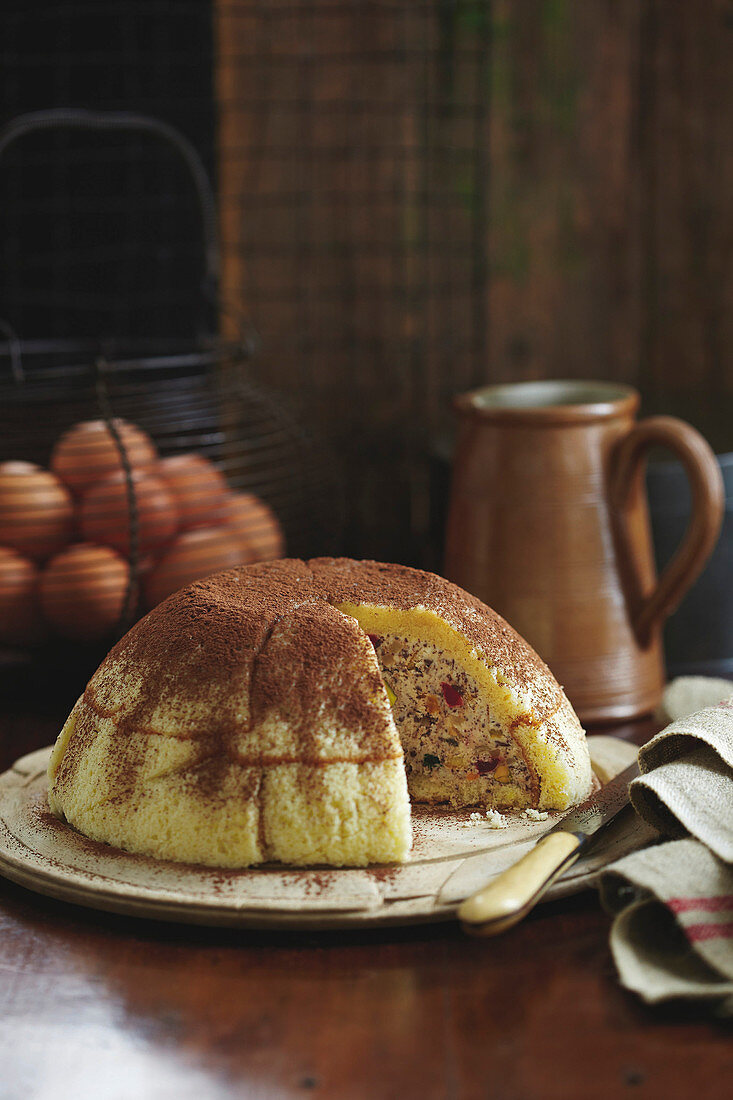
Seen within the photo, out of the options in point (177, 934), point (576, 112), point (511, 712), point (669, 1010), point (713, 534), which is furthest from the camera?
point (576, 112)

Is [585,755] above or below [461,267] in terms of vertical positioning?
below

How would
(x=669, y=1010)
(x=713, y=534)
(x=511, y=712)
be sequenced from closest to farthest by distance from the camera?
(x=669, y=1010), (x=511, y=712), (x=713, y=534)

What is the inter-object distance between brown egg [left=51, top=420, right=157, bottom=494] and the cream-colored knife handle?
2.38ft

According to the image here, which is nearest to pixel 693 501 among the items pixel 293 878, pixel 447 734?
pixel 447 734

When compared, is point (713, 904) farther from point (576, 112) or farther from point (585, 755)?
point (576, 112)

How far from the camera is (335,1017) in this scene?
759 millimetres

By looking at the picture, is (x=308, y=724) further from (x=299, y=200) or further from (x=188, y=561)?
(x=299, y=200)

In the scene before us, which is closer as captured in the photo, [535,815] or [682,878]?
[682,878]

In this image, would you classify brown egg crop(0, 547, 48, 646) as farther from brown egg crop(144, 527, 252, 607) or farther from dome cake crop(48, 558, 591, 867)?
dome cake crop(48, 558, 591, 867)

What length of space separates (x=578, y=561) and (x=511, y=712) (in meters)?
0.33

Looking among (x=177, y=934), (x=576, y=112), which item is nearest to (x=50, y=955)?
(x=177, y=934)

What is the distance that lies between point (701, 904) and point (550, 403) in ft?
2.42

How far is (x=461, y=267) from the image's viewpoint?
1848mm

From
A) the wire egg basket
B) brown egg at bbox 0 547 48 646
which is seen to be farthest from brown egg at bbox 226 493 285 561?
brown egg at bbox 0 547 48 646
